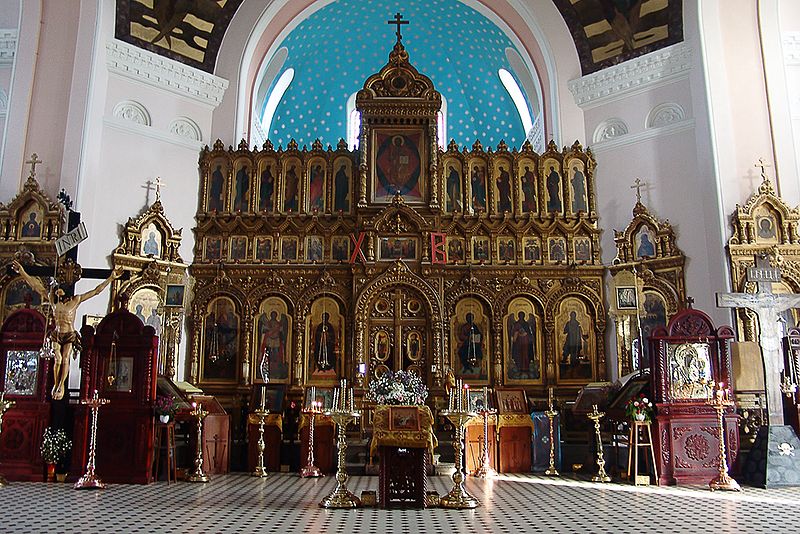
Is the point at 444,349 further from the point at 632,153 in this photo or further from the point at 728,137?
the point at 728,137

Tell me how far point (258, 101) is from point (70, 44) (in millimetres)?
6094

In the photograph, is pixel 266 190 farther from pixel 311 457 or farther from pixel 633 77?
pixel 633 77

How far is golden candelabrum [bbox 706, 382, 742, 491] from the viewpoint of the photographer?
10414 millimetres

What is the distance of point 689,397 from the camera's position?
37.6ft

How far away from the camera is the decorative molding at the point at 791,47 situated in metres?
15.6

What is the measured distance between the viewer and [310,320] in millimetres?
16328

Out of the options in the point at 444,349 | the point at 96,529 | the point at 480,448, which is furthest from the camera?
the point at 444,349

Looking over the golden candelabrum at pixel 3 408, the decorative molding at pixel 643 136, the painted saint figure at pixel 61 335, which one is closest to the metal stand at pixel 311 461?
the painted saint figure at pixel 61 335

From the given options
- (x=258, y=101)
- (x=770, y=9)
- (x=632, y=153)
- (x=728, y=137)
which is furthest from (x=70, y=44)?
(x=770, y=9)

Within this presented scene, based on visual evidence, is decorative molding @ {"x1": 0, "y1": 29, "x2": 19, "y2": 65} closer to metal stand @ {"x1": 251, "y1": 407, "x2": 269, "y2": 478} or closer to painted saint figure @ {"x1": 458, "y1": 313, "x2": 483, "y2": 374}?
metal stand @ {"x1": 251, "y1": 407, "x2": 269, "y2": 478}

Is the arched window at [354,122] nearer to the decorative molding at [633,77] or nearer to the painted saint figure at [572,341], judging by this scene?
the decorative molding at [633,77]

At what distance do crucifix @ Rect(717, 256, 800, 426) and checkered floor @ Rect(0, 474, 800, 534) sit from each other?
5.91ft

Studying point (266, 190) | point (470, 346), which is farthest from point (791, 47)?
point (266, 190)

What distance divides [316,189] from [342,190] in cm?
63
